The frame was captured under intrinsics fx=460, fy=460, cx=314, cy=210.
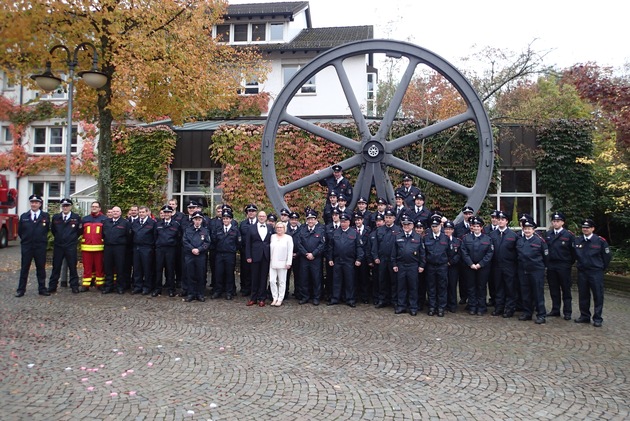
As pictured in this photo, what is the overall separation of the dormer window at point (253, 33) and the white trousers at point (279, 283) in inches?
655

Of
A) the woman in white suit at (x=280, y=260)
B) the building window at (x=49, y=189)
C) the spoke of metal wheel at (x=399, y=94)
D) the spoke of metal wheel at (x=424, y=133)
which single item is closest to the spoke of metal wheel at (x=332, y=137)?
the spoke of metal wheel at (x=399, y=94)

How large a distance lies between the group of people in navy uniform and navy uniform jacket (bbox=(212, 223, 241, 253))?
2 cm

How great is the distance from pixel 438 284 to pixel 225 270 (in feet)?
11.8

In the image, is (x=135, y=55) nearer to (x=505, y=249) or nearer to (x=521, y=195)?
(x=505, y=249)

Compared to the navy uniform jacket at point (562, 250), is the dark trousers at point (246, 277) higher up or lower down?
lower down

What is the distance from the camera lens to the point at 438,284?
285 inches

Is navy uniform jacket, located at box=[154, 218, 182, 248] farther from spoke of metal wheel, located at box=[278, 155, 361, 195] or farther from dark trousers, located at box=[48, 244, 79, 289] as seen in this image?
spoke of metal wheel, located at box=[278, 155, 361, 195]

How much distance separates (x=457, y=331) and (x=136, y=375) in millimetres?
4010

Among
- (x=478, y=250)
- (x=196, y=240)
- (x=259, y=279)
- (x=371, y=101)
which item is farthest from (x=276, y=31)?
(x=478, y=250)

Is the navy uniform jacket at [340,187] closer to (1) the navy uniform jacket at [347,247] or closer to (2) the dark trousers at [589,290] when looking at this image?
(1) the navy uniform jacket at [347,247]

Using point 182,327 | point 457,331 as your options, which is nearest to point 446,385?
point 457,331

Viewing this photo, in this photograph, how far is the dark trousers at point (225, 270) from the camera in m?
7.99

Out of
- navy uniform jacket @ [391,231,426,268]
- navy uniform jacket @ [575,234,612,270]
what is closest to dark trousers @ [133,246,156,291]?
navy uniform jacket @ [391,231,426,268]

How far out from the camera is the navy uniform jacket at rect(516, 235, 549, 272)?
694cm
